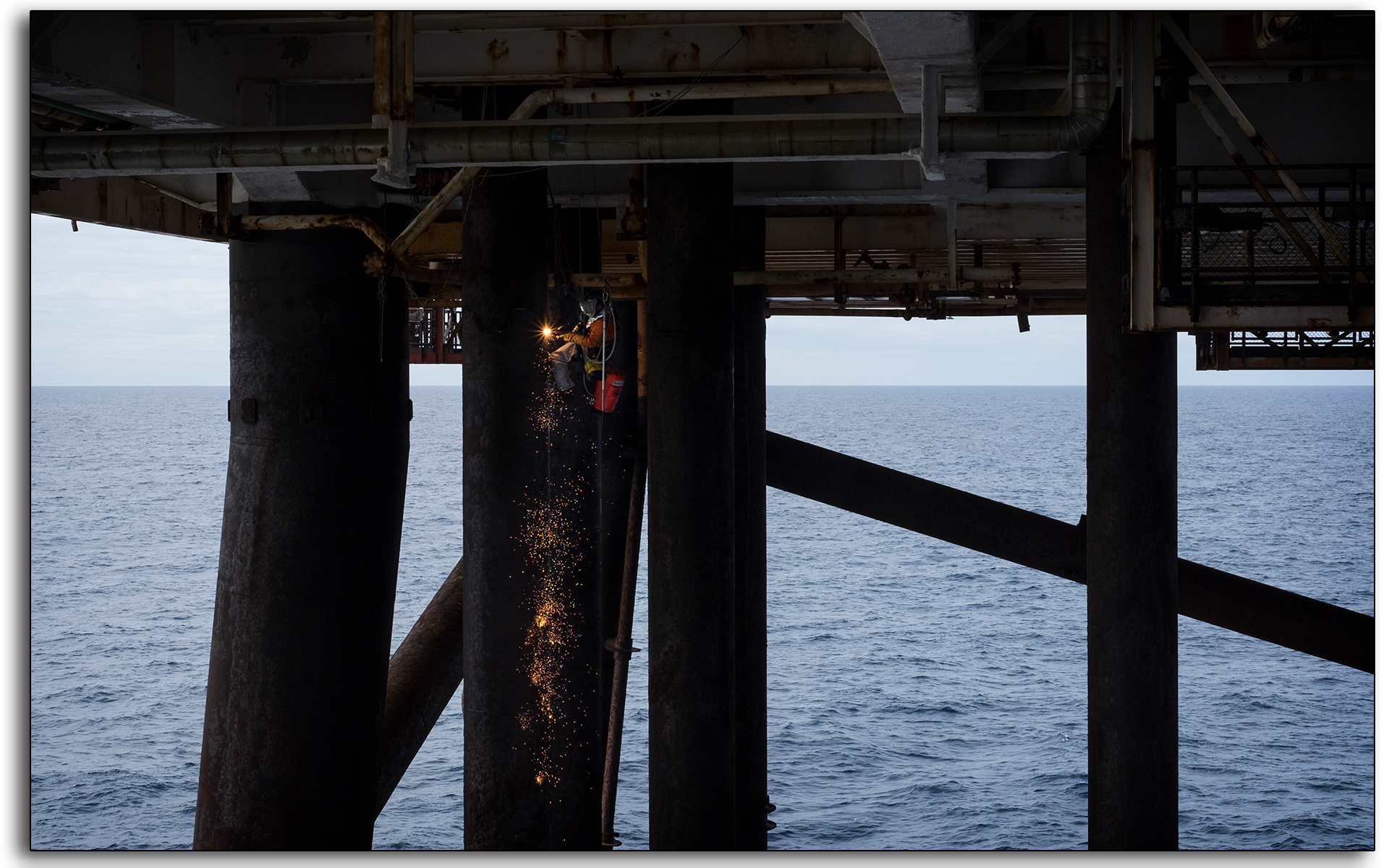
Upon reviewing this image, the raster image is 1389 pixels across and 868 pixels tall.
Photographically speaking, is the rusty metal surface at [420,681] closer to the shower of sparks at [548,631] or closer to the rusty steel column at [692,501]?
the shower of sparks at [548,631]

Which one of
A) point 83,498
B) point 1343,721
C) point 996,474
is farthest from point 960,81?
point 996,474

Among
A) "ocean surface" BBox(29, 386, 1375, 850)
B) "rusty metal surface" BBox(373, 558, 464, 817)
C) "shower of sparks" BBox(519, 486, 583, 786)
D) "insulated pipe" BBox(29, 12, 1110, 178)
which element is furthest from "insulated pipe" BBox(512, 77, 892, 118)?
"ocean surface" BBox(29, 386, 1375, 850)

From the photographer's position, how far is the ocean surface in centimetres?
2386

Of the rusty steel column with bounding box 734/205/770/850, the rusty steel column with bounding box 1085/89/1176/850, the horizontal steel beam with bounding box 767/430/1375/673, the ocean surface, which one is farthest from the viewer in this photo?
the ocean surface

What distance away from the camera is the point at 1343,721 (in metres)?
28.5

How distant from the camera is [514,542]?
29.8ft

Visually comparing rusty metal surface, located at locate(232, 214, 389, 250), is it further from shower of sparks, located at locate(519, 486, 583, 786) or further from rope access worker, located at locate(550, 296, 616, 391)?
shower of sparks, located at locate(519, 486, 583, 786)

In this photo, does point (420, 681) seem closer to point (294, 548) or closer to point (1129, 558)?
point (294, 548)

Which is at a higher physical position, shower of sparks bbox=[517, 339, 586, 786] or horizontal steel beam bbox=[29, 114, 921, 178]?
horizontal steel beam bbox=[29, 114, 921, 178]

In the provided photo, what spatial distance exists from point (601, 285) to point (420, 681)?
138 inches

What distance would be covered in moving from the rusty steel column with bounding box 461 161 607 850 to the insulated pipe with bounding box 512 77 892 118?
4.35 feet

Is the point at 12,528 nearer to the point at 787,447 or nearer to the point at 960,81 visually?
the point at 960,81

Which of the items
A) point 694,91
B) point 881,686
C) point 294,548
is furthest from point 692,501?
point 881,686

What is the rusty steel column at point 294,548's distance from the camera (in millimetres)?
9188
